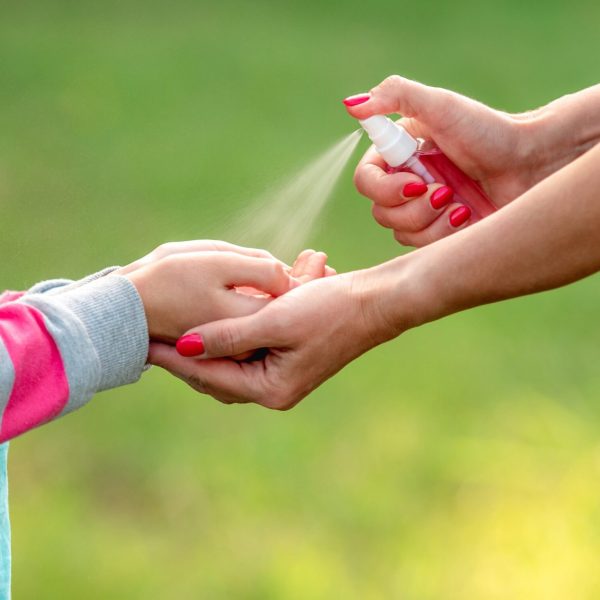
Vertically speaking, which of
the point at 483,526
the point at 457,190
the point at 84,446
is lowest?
the point at 483,526

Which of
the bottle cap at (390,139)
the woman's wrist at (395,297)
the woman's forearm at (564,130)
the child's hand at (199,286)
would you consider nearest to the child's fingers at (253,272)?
the child's hand at (199,286)

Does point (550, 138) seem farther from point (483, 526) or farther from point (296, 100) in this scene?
point (296, 100)

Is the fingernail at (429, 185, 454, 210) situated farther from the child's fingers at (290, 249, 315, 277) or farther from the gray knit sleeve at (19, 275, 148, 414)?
the gray knit sleeve at (19, 275, 148, 414)

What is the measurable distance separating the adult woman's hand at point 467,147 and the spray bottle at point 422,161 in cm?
2

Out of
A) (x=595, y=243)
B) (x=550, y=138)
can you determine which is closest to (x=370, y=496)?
(x=550, y=138)

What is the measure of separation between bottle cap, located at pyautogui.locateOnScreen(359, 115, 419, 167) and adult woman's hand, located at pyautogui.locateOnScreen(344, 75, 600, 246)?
0.13ft

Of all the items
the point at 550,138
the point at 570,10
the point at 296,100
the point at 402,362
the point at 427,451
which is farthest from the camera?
the point at 570,10

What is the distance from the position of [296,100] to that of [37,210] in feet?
3.84

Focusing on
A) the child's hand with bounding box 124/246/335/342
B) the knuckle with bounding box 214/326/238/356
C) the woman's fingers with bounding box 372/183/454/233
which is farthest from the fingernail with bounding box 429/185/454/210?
the knuckle with bounding box 214/326/238/356

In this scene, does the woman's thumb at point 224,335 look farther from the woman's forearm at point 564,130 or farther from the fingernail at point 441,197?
the woman's forearm at point 564,130

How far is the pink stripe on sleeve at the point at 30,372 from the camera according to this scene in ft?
4.26

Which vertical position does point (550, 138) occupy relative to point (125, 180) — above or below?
above

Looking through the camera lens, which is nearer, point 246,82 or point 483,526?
point 483,526

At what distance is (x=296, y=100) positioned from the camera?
450 centimetres
